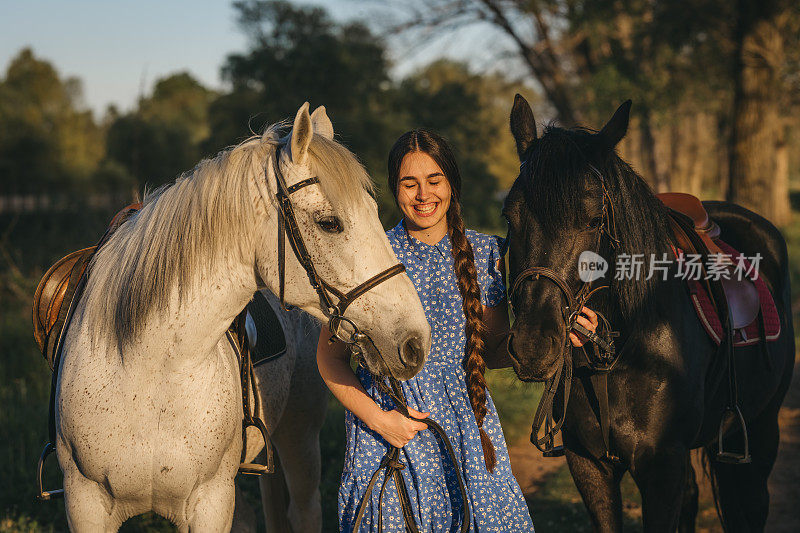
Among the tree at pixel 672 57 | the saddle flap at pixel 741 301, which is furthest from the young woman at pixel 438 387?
the tree at pixel 672 57

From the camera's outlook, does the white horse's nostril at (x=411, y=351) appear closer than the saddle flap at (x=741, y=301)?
Yes

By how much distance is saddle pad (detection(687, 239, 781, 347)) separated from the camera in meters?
2.88

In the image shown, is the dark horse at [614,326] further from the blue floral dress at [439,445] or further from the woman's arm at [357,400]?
the woman's arm at [357,400]

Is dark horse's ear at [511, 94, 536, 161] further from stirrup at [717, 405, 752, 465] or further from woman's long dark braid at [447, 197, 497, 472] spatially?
stirrup at [717, 405, 752, 465]

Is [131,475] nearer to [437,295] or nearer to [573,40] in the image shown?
[437,295]

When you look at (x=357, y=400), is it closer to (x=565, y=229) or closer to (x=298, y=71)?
(x=565, y=229)

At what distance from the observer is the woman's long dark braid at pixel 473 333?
91.9 inches

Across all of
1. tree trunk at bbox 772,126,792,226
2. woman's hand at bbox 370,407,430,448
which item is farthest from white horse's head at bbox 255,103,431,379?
tree trunk at bbox 772,126,792,226

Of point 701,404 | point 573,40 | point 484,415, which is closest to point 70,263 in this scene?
point 484,415

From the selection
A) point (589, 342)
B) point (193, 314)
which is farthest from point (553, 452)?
point (193, 314)

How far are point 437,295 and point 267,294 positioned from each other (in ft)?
3.82

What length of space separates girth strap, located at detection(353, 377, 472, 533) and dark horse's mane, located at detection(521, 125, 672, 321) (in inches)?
30.5

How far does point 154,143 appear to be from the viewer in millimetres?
28109

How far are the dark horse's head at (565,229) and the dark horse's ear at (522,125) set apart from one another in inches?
2.9
